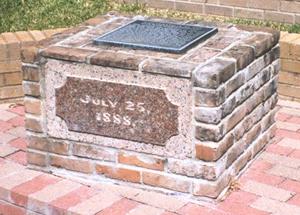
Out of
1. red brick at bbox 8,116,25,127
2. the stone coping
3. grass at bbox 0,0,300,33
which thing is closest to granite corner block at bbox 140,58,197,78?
the stone coping

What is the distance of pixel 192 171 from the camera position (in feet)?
13.7

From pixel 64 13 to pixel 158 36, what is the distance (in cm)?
322

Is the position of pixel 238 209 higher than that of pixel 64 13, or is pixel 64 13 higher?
pixel 64 13

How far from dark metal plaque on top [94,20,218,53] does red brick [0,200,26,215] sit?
1.16 metres

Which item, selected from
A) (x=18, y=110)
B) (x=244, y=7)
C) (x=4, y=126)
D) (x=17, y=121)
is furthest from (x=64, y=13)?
(x=4, y=126)

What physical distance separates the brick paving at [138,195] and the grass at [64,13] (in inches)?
94.1

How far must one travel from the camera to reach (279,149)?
498 cm

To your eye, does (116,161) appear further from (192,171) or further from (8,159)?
(8,159)

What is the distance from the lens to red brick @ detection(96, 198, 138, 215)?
4121 millimetres

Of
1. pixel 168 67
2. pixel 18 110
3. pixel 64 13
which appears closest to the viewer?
pixel 168 67

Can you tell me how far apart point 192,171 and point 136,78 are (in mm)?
643

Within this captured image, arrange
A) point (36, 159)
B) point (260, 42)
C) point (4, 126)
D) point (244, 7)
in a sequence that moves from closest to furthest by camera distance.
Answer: point (260, 42) < point (36, 159) < point (4, 126) < point (244, 7)

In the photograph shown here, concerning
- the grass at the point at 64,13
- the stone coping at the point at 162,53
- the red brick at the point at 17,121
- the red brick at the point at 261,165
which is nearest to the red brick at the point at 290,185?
the red brick at the point at 261,165

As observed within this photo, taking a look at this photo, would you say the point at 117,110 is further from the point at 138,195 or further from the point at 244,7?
the point at 244,7
